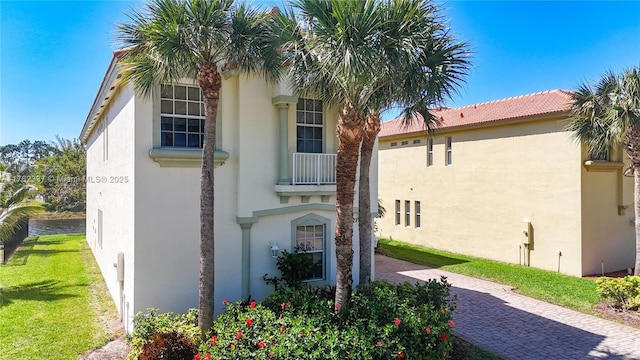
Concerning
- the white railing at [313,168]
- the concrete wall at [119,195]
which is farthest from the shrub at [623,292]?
the concrete wall at [119,195]

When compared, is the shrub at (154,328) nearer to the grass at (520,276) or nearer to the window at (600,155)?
the grass at (520,276)

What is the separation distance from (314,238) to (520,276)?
34.1 ft

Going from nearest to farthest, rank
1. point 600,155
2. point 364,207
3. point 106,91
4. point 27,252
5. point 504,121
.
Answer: point 364,207, point 106,91, point 600,155, point 504,121, point 27,252

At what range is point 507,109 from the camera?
823 inches

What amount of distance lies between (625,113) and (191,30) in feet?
49.7

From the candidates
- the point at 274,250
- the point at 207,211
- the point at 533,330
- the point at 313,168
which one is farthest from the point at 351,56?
the point at 533,330

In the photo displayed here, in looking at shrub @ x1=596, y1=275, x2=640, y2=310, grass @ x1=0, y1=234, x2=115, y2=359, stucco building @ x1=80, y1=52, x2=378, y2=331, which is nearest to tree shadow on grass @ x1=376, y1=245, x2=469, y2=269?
shrub @ x1=596, y1=275, x2=640, y2=310

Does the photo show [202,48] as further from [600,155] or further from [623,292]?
[600,155]

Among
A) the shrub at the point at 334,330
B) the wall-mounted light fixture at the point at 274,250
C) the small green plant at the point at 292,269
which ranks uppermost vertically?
the wall-mounted light fixture at the point at 274,250

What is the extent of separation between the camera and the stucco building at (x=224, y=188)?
33.1 feet

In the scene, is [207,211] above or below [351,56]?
below

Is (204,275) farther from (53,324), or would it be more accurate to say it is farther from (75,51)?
(75,51)

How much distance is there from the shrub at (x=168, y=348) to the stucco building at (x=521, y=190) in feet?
45.2

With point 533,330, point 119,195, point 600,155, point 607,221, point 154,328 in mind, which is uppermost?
point 600,155
